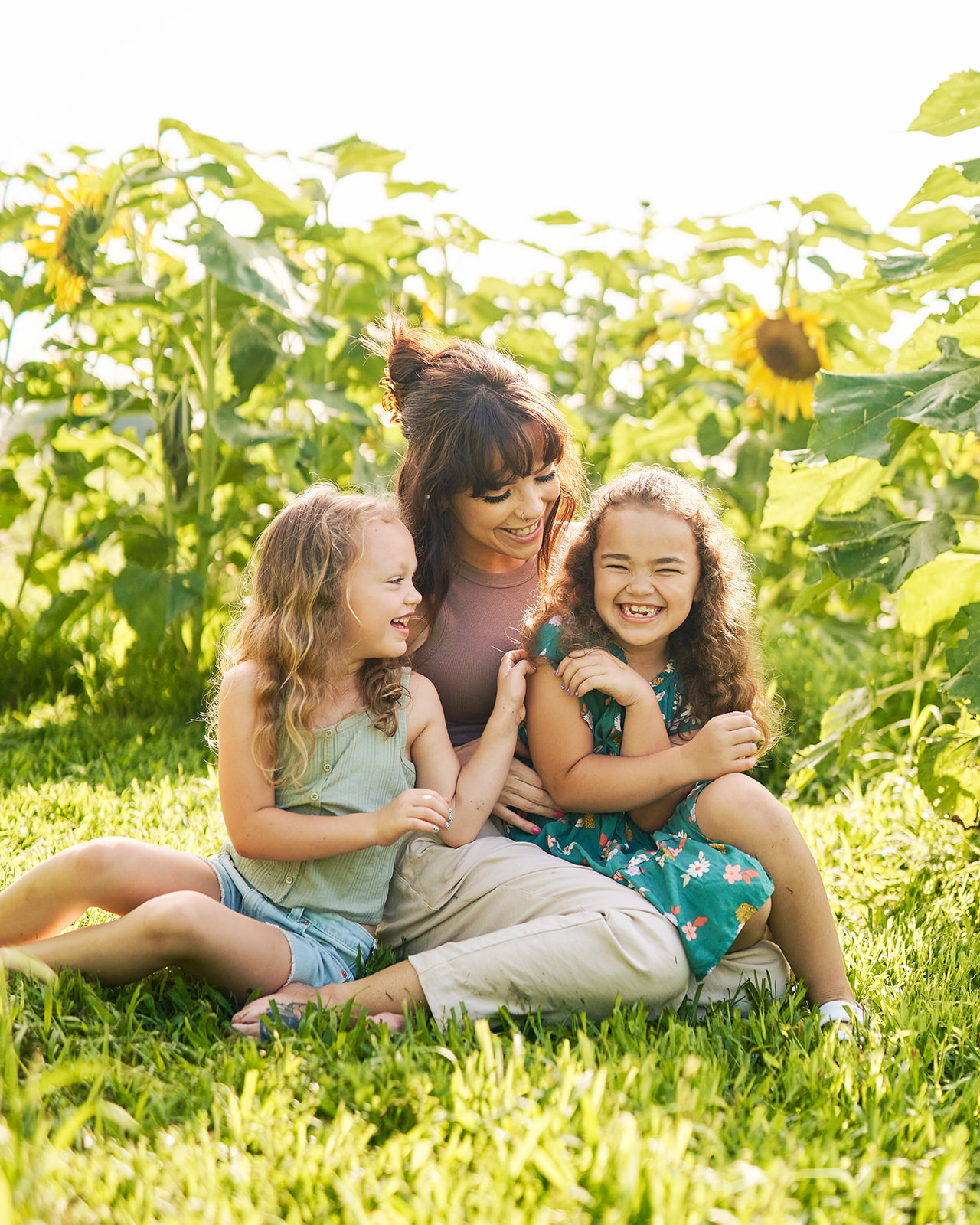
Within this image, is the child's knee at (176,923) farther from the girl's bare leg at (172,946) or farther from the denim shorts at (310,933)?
the denim shorts at (310,933)

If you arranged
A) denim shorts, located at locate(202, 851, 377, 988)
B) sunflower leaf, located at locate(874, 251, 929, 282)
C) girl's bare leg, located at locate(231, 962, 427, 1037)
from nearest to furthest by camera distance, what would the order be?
girl's bare leg, located at locate(231, 962, 427, 1037), denim shorts, located at locate(202, 851, 377, 988), sunflower leaf, located at locate(874, 251, 929, 282)

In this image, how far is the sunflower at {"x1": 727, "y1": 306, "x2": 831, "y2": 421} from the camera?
13.9ft

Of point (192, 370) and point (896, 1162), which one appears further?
point (192, 370)

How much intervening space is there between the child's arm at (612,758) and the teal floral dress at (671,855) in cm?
4

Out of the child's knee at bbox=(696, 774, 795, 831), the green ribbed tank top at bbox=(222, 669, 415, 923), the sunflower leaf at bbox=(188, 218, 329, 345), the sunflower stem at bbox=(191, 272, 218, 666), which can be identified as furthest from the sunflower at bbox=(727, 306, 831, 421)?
the green ribbed tank top at bbox=(222, 669, 415, 923)

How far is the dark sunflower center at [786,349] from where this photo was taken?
14.0 feet

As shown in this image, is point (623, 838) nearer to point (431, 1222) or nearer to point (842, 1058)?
point (842, 1058)

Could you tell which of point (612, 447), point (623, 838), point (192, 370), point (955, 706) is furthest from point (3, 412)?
point (955, 706)

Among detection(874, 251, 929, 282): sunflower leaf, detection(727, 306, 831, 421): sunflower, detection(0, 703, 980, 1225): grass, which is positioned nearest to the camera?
detection(0, 703, 980, 1225): grass

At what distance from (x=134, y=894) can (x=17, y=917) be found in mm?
187

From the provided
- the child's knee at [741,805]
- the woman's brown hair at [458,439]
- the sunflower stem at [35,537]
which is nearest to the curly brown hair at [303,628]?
the woman's brown hair at [458,439]

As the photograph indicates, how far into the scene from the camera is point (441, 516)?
7.40 ft

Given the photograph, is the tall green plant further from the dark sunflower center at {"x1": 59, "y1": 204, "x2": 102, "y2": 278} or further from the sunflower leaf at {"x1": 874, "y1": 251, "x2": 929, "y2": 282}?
the dark sunflower center at {"x1": 59, "y1": 204, "x2": 102, "y2": 278}

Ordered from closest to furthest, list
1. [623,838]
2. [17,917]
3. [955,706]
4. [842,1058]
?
[842,1058] → [17,917] → [623,838] → [955,706]
